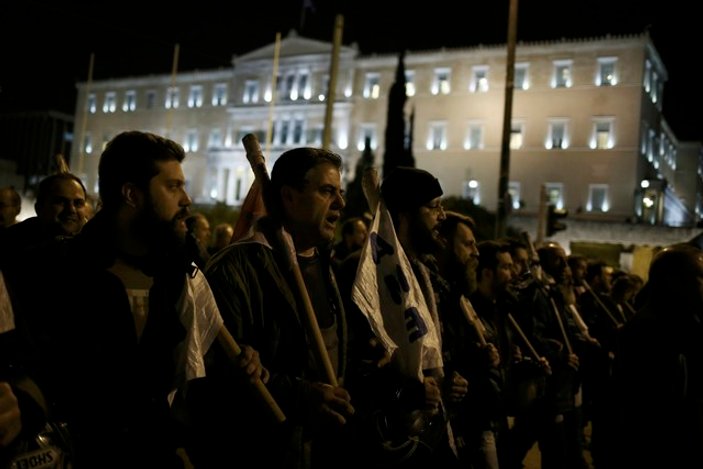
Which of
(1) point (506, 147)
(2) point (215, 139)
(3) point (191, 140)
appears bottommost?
(1) point (506, 147)

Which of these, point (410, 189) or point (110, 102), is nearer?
point (410, 189)

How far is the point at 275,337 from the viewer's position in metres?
2.81

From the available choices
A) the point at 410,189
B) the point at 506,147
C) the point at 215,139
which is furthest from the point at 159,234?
the point at 215,139

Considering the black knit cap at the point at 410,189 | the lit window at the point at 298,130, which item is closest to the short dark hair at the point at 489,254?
the black knit cap at the point at 410,189

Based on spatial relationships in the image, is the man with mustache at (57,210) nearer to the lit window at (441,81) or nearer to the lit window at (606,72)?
the lit window at (606,72)

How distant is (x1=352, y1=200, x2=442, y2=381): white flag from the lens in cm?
325

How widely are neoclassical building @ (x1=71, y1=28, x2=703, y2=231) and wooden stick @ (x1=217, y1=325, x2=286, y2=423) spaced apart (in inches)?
1445

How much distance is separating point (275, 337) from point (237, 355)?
28 centimetres

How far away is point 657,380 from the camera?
345cm

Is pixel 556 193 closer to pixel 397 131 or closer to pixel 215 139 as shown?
pixel 397 131

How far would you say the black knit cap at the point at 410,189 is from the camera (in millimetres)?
3830

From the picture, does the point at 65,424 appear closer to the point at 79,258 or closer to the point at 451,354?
the point at 79,258

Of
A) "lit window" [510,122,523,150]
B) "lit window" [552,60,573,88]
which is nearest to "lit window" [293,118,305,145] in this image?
"lit window" [510,122,523,150]

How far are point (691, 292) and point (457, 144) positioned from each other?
49.5 m
